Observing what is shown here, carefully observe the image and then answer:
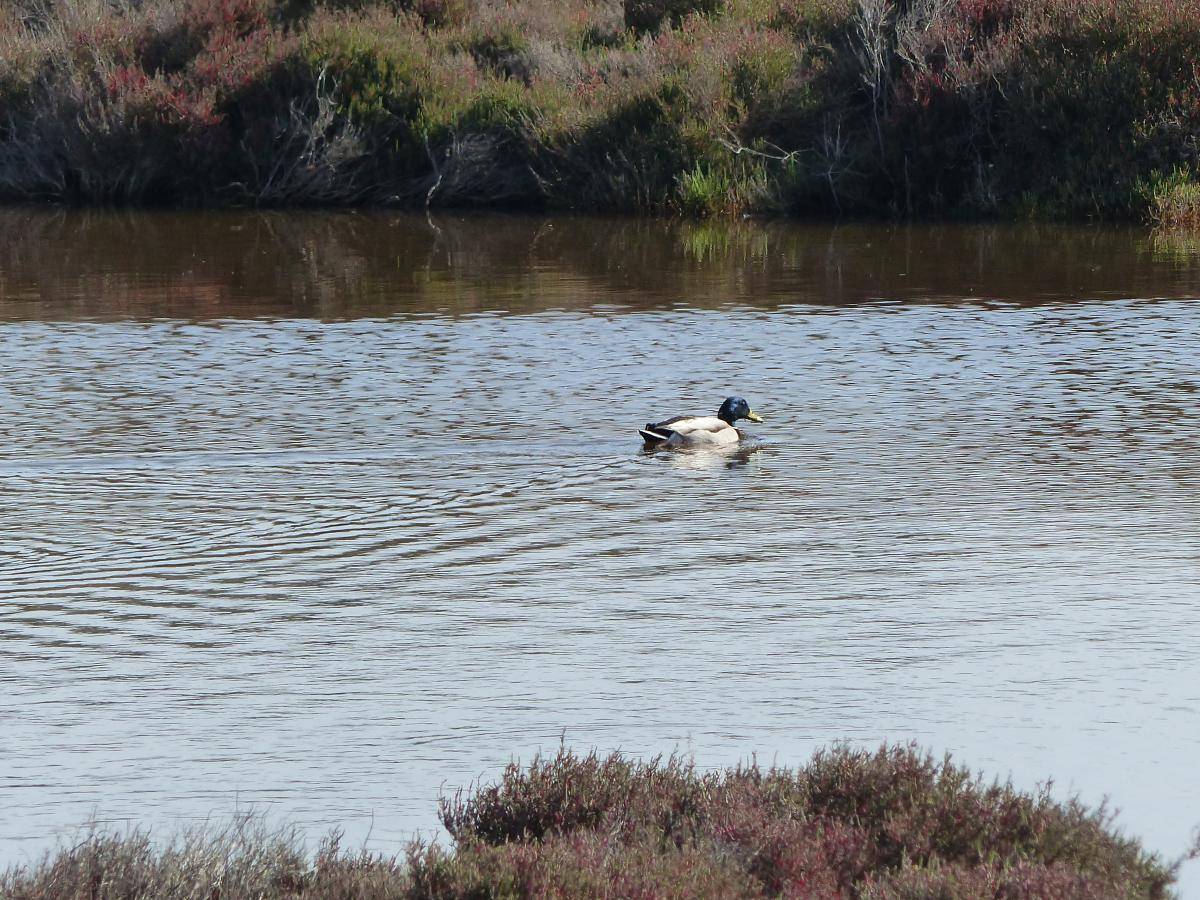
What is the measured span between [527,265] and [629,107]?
20.7 feet

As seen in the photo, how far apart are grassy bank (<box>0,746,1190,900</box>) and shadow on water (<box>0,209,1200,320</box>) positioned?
1239 cm

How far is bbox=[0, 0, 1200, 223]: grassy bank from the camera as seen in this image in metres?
24.5

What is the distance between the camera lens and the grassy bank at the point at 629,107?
24.5m

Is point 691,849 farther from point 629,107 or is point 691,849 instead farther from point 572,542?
point 629,107

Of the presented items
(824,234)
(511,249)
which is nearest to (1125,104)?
(824,234)

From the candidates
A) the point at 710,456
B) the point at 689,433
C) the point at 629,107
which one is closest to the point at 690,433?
the point at 689,433

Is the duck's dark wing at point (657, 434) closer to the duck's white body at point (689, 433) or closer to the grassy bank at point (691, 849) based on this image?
the duck's white body at point (689, 433)

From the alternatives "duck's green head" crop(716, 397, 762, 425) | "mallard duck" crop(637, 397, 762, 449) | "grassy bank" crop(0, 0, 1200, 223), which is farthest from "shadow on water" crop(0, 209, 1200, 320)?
"mallard duck" crop(637, 397, 762, 449)

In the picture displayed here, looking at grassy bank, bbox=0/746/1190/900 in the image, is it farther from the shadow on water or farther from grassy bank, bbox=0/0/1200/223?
grassy bank, bbox=0/0/1200/223

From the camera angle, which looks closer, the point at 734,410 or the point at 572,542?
the point at 572,542

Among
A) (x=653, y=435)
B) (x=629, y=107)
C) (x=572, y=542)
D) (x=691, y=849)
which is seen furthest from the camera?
(x=629, y=107)

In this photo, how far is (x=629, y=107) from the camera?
26.2 m

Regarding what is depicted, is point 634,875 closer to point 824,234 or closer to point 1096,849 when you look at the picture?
point 1096,849

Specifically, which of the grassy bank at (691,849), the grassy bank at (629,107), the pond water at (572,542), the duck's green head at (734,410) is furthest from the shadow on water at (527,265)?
the grassy bank at (691,849)
